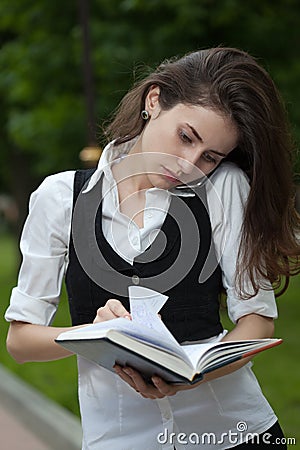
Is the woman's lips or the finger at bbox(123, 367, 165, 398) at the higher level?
the woman's lips

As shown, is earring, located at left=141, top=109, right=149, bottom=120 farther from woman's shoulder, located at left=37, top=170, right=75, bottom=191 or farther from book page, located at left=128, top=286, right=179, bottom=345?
book page, located at left=128, top=286, right=179, bottom=345

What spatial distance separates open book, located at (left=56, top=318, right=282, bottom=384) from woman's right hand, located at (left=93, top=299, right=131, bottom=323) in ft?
0.27

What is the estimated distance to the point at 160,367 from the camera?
1805mm

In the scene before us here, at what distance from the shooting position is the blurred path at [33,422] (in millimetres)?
5488

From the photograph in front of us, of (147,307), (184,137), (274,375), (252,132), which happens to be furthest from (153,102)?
(274,375)

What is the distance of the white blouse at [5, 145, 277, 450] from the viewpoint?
6.98 feet

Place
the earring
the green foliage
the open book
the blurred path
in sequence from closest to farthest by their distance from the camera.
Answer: the open book, the earring, the blurred path, the green foliage

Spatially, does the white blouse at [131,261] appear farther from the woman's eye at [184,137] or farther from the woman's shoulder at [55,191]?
the woman's eye at [184,137]

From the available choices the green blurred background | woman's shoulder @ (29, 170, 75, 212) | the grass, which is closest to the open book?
woman's shoulder @ (29, 170, 75, 212)

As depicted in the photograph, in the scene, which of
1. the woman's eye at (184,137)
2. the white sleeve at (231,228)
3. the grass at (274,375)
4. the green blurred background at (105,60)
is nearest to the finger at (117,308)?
the white sleeve at (231,228)

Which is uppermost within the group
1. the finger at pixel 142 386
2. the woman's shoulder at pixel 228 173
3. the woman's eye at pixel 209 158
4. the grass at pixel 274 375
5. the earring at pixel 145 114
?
the earring at pixel 145 114

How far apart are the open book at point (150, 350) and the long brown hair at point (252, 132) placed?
0.24 m

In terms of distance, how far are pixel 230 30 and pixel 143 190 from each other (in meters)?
6.53

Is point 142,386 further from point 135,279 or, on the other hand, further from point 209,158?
point 209,158
